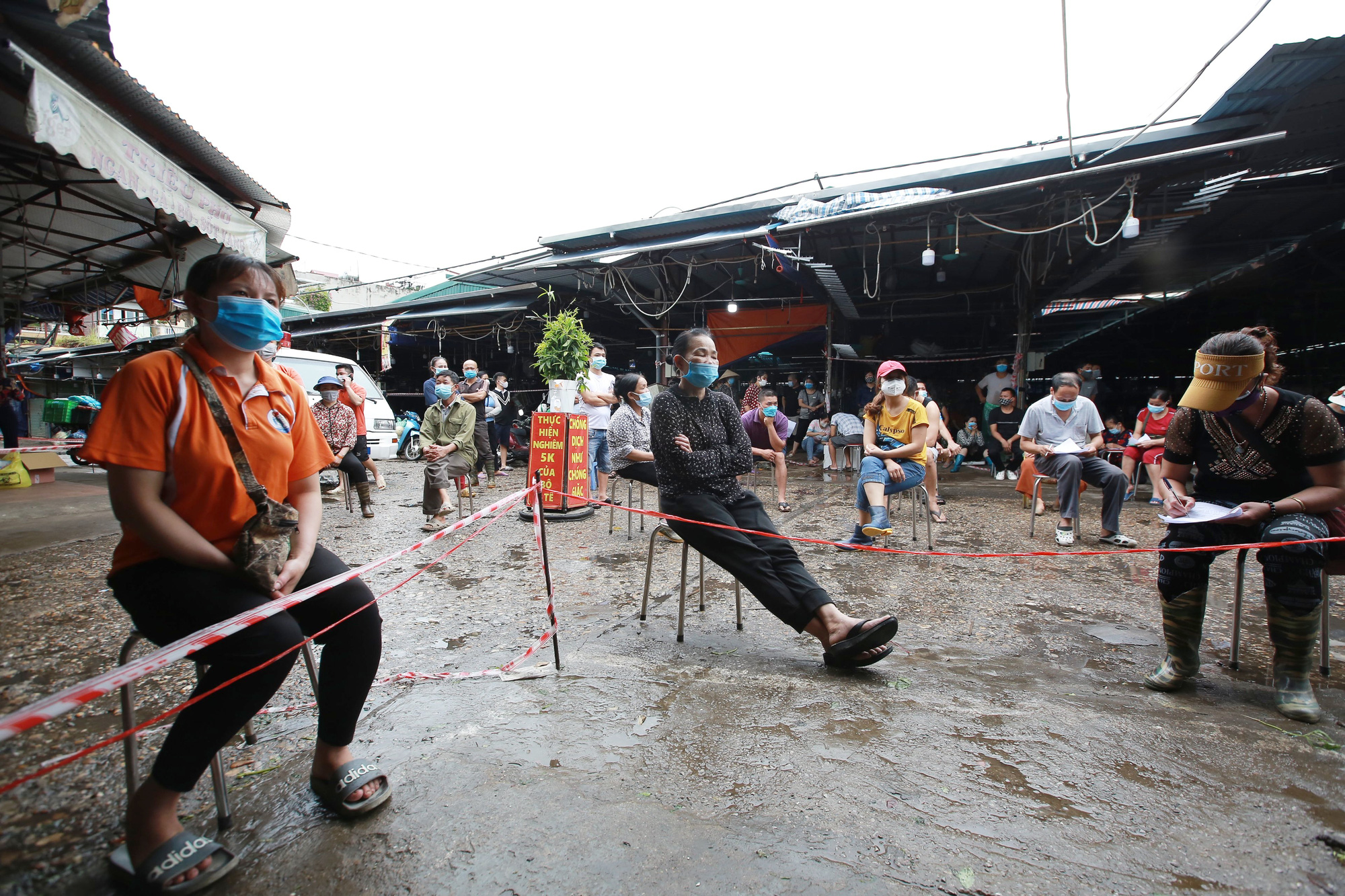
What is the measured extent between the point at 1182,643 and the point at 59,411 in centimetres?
2175

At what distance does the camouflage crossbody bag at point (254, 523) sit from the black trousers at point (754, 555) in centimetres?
180

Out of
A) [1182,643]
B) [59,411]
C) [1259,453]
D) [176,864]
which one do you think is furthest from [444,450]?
[59,411]

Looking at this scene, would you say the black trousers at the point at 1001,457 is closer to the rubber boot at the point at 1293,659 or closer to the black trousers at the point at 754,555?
the rubber boot at the point at 1293,659

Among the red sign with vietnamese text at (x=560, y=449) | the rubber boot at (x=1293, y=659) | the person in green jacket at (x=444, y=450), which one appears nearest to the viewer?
the rubber boot at (x=1293, y=659)

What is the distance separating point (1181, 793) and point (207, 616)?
288cm

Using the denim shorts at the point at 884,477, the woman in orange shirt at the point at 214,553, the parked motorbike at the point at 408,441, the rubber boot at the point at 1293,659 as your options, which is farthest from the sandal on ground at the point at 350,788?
the parked motorbike at the point at 408,441

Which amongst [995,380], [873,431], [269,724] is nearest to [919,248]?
[995,380]

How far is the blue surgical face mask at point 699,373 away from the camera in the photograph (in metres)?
3.45

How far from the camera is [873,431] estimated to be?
18.2 ft

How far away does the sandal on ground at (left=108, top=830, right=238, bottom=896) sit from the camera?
150cm

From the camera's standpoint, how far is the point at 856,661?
2.85m

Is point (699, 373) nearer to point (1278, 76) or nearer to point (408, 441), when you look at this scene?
point (1278, 76)

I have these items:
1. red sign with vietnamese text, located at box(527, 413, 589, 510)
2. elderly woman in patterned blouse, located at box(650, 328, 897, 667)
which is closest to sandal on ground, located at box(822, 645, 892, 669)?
elderly woman in patterned blouse, located at box(650, 328, 897, 667)

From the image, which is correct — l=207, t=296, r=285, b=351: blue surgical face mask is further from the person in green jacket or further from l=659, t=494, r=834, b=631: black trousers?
the person in green jacket
